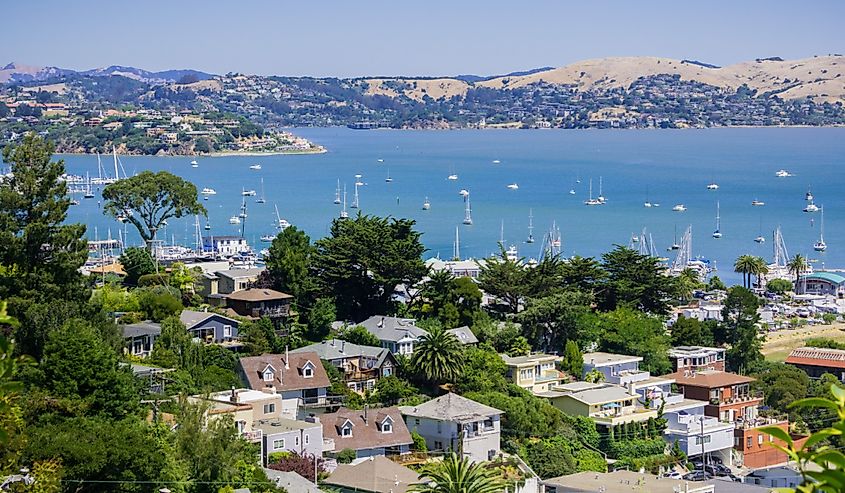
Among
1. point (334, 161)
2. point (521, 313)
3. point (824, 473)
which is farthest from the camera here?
point (334, 161)

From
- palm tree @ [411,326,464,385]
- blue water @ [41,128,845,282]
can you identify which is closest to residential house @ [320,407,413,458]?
palm tree @ [411,326,464,385]

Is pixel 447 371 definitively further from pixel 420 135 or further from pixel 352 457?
pixel 420 135

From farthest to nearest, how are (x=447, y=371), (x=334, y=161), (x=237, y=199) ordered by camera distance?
(x=334, y=161)
(x=237, y=199)
(x=447, y=371)

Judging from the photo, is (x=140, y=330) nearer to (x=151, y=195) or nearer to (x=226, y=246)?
(x=151, y=195)

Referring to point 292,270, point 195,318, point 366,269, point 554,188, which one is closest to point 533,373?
point 366,269

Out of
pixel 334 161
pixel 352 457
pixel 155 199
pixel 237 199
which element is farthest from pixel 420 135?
pixel 352 457
